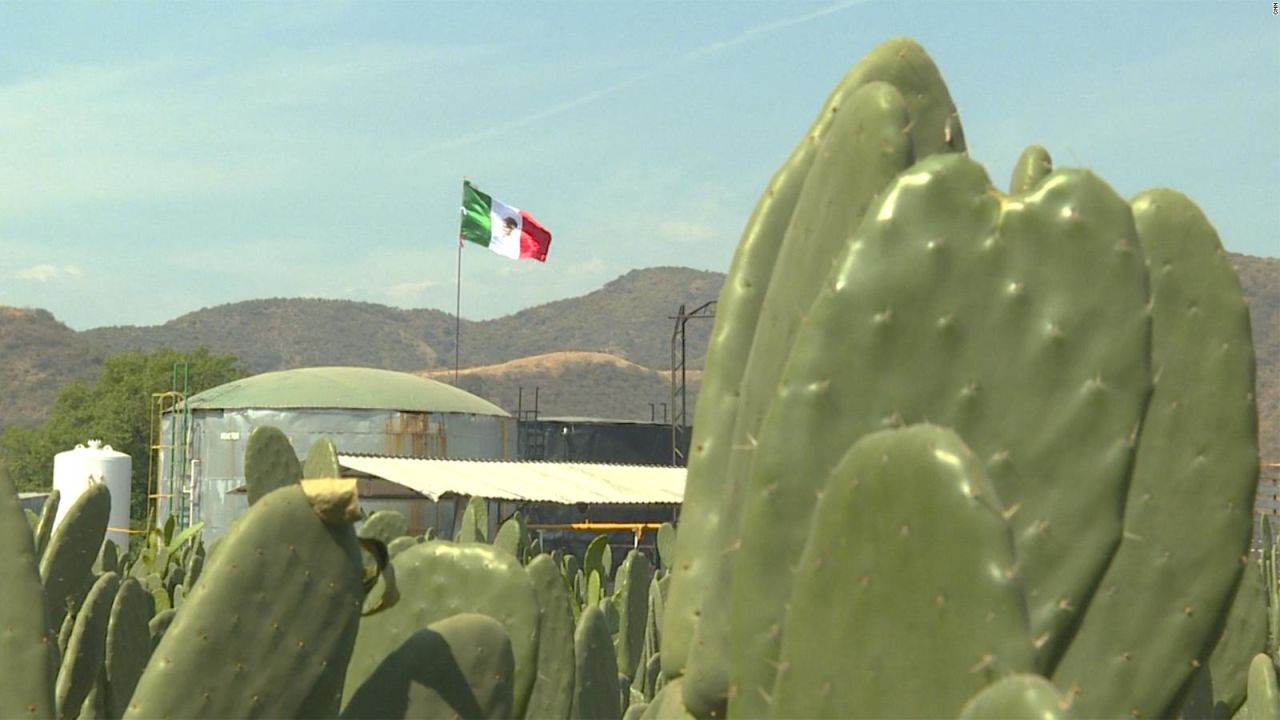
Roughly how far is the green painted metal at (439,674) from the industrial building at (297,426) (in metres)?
30.5

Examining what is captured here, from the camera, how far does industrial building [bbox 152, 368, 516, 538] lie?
3347 cm

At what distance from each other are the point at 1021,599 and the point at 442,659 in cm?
→ 97

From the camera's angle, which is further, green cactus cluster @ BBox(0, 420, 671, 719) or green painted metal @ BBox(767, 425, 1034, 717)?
green cactus cluster @ BBox(0, 420, 671, 719)

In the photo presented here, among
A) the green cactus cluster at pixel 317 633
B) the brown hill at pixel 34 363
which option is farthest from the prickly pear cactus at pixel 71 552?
the brown hill at pixel 34 363

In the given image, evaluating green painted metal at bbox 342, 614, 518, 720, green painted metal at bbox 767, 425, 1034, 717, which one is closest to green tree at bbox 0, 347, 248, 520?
green painted metal at bbox 342, 614, 518, 720

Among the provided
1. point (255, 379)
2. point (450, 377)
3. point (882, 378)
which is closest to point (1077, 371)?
point (882, 378)

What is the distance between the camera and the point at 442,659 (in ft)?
7.67

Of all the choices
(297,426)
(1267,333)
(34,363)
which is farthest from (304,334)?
(297,426)

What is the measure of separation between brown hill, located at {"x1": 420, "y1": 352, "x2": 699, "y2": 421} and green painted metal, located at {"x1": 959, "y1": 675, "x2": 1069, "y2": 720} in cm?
10001

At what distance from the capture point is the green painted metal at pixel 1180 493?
2.06 m

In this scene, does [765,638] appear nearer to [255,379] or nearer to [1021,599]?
[1021,599]

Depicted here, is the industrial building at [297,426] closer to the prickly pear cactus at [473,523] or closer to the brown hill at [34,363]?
the prickly pear cactus at [473,523]

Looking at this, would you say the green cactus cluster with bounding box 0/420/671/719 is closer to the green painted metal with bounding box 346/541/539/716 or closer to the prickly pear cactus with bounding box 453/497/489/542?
the green painted metal with bounding box 346/541/539/716

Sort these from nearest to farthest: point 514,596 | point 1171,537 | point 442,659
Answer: point 1171,537 < point 442,659 < point 514,596
